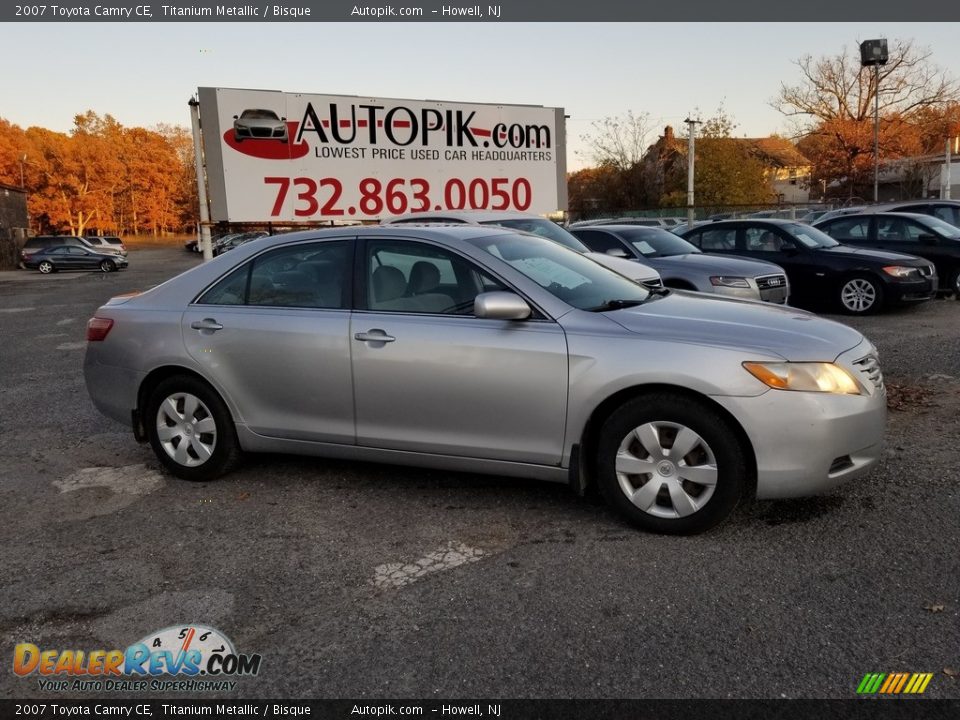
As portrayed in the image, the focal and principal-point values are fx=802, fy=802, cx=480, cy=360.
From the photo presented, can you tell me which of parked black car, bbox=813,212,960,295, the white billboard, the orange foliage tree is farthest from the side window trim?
the orange foliage tree

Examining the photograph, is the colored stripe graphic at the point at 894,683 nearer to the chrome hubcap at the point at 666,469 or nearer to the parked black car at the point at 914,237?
the chrome hubcap at the point at 666,469

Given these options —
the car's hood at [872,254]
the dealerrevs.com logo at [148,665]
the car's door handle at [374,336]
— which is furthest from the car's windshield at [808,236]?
the dealerrevs.com logo at [148,665]

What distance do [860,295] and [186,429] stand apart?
10273mm

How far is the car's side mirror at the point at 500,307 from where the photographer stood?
3.99 metres

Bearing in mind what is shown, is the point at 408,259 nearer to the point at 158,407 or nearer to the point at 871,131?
the point at 158,407

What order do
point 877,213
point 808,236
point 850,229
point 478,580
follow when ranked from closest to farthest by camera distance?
point 478,580, point 808,236, point 877,213, point 850,229

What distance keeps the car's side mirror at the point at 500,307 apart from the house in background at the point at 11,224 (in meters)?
44.1

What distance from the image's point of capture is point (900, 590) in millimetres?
3277

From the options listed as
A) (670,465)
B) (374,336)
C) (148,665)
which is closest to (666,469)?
(670,465)

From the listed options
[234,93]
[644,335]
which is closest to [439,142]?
[234,93]

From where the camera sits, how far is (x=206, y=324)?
484 centimetres

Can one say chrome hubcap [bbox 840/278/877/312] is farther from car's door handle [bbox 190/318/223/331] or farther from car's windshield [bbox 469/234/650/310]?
car's door handle [bbox 190/318/223/331]

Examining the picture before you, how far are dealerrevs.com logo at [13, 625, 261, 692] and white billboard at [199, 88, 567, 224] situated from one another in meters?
8.87

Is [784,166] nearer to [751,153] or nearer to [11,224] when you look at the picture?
[751,153]
